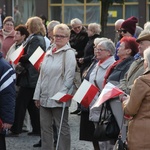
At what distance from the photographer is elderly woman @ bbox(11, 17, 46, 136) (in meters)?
11.8

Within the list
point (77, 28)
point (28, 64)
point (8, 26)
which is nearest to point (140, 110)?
point (28, 64)

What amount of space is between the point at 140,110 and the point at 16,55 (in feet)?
15.6

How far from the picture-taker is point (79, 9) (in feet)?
120

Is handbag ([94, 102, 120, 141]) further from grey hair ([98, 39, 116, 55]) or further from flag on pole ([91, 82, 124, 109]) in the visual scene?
grey hair ([98, 39, 116, 55])

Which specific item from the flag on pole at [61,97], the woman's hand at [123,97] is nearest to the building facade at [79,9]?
A: the flag on pole at [61,97]

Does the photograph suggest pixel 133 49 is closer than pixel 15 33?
Yes

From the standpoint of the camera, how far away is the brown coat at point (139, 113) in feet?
23.5

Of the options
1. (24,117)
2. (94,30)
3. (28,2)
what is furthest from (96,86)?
(28,2)

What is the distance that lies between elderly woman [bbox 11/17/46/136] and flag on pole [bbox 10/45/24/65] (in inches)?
4.6

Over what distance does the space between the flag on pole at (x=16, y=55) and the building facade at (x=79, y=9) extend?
23.0m

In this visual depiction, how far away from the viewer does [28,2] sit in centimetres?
3697

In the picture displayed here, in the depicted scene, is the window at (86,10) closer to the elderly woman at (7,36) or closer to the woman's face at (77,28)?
the woman's face at (77,28)

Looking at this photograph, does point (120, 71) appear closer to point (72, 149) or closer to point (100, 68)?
point (100, 68)

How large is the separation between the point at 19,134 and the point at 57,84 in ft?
8.95
